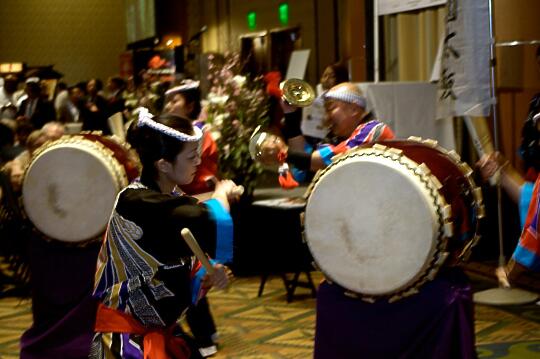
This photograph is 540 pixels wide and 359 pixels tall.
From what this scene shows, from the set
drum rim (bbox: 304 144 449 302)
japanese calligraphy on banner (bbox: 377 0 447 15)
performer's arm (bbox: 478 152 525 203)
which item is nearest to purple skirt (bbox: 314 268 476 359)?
drum rim (bbox: 304 144 449 302)

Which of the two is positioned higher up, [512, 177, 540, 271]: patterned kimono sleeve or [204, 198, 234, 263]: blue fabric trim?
[204, 198, 234, 263]: blue fabric trim

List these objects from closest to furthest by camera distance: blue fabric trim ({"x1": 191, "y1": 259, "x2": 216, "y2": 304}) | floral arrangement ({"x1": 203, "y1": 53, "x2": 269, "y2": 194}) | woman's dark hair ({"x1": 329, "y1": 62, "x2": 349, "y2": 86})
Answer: blue fabric trim ({"x1": 191, "y1": 259, "x2": 216, "y2": 304}) → woman's dark hair ({"x1": 329, "y1": 62, "x2": 349, "y2": 86}) → floral arrangement ({"x1": 203, "y1": 53, "x2": 269, "y2": 194})

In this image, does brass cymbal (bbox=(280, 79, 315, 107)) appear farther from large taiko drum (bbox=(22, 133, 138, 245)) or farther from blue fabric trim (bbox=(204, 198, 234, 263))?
blue fabric trim (bbox=(204, 198, 234, 263))

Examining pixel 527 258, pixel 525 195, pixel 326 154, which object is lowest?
pixel 527 258

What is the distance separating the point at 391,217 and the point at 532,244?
749mm

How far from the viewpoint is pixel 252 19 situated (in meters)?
10.9

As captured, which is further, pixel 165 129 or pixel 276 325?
pixel 276 325

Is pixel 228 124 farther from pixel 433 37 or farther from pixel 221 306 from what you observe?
pixel 433 37

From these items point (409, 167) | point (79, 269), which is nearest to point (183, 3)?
point (79, 269)

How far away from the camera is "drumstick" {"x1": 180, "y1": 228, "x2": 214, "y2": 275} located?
1.84m

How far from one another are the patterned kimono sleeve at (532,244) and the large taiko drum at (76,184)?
1.54m

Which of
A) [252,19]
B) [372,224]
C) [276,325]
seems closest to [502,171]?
[372,224]

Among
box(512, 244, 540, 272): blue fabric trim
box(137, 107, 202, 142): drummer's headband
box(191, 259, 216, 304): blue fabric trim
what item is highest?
box(137, 107, 202, 142): drummer's headband

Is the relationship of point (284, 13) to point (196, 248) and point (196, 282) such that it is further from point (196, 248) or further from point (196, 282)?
point (196, 248)
